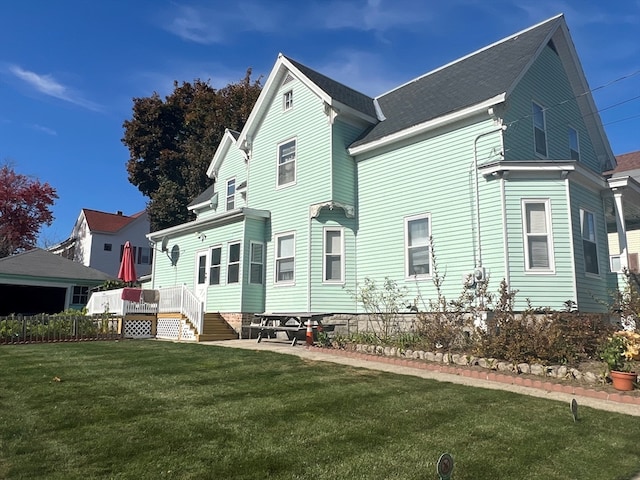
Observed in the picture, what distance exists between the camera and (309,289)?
Result: 49.3 ft

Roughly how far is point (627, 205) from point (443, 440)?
1253 cm

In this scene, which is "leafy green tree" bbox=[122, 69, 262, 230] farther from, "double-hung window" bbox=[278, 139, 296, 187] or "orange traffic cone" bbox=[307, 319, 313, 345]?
"orange traffic cone" bbox=[307, 319, 313, 345]

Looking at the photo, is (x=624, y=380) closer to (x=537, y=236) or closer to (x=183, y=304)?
(x=537, y=236)

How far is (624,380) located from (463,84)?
33.2 feet

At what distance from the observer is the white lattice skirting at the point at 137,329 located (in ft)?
55.2

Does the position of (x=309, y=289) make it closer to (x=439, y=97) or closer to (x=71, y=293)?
(x=439, y=97)

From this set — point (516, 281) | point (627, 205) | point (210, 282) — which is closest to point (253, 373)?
point (516, 281)

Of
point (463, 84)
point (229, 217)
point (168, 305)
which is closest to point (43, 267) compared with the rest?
point (168, 305)

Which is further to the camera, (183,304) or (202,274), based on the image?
(202,274)

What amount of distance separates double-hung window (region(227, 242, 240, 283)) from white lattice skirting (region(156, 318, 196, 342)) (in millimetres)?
2203

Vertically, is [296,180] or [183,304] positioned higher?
[296,180]

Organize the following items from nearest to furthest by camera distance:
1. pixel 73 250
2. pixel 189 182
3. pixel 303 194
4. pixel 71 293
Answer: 1. pixel 303 194
2. pixel 71 293
3. pixel 189 182
4. pixel 73 250

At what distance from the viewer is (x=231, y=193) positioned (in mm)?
22938

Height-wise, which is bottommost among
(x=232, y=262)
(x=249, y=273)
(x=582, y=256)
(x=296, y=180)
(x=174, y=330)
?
(x=174, y=330)
